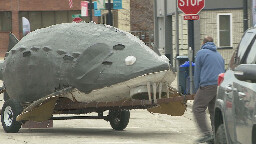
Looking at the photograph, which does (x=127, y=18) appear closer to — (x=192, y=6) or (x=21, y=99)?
(x=192, y=6)

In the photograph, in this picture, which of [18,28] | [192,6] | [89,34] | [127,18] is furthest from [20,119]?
[18,28]

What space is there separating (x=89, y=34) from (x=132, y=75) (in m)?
1.53

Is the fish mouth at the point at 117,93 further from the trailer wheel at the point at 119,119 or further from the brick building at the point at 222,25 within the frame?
the brick building at the point at 222,25

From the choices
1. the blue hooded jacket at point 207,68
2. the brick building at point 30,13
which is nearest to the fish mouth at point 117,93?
the blue hooded jacket at point 207,68

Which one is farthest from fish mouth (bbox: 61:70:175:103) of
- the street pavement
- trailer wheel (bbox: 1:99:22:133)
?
trailer wheel (bbox: 1:99:22:133)

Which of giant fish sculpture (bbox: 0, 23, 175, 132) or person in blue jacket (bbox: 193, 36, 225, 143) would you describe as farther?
giant fish sculpture (bbox: 0, 23, 175, 132)

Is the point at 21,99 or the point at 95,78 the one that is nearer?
the point at 95,78

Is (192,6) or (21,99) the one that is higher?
(192,6)

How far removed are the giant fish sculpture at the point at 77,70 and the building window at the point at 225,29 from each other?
24646 millimetres

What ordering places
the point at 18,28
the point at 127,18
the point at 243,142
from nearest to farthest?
A: the point at 243,142 → the point at 127,18 → the point at 18,28

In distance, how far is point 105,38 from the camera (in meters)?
17.3

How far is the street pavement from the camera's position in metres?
15.8

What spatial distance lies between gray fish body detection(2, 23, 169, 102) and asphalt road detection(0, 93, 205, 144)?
91 cm

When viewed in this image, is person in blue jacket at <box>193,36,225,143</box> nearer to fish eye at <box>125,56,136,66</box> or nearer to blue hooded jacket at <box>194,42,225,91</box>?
blue hooded jacket at <box>194,42,225,91</box>
